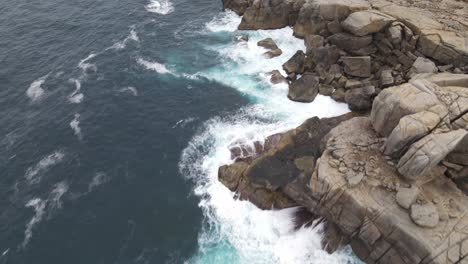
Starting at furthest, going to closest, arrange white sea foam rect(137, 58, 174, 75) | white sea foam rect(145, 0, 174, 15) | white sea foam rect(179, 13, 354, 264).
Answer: white sea foam rect(145, 0, 174, 15)
white sea foam rect(137, 58, 174, 75)
white sea foam rect(179, 13, 354, 264)

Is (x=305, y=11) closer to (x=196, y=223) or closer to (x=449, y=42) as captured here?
(x=449, y=42)

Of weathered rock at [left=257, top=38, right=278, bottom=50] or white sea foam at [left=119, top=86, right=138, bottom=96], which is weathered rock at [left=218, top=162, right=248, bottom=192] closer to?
white sea foam at [left=119, top=86, right=138, bottom=96]

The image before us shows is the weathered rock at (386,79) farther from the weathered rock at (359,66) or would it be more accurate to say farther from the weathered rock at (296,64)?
the weathered rock at (296,64)

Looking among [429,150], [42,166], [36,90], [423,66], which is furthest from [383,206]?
[36,90]

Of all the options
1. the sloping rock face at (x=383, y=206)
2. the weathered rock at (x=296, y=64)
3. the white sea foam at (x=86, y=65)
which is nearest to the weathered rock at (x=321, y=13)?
the weathered rock at (x=296, y=64)

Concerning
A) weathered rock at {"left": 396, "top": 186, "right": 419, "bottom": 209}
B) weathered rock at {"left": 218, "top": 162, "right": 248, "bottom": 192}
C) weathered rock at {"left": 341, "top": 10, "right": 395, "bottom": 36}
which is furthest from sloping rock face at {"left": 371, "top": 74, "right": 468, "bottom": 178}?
weathered rock at {"left": 341, "top": 10, "right": 395, "bottom": 36}
